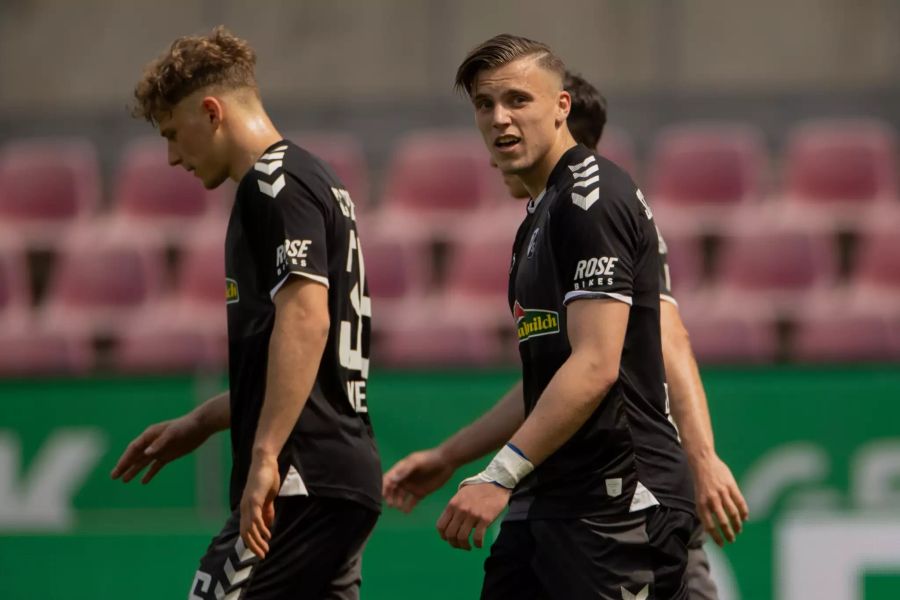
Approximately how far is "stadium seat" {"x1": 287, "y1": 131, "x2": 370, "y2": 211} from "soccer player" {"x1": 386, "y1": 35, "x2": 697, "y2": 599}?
6.08 metres

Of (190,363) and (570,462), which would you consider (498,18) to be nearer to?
(190,363)

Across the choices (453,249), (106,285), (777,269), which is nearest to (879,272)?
(777,269)

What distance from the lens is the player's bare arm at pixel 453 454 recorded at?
407 centimetres

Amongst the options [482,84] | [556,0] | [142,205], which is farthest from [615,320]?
[556,0]

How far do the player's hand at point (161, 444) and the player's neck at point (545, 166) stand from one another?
117 cm

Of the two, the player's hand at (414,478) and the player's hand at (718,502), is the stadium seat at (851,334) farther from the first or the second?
the player's hand at (718,502)

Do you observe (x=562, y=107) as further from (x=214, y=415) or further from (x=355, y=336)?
(x=214, y=415)

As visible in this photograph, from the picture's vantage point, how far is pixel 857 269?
29.7 ft

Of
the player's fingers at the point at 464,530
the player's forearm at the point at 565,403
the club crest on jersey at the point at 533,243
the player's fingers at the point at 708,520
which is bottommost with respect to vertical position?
the player's fingers at the point at 708,520

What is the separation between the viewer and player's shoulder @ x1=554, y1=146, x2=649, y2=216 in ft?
11.0

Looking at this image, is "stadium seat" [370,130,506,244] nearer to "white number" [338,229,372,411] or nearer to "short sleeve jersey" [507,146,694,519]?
"white number" [338,229,372,411]

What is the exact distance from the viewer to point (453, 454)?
4.14 metres

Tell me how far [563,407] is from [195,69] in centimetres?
134

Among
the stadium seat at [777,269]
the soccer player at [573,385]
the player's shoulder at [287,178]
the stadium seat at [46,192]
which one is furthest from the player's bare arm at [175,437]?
the stadium seat at [46,192]
